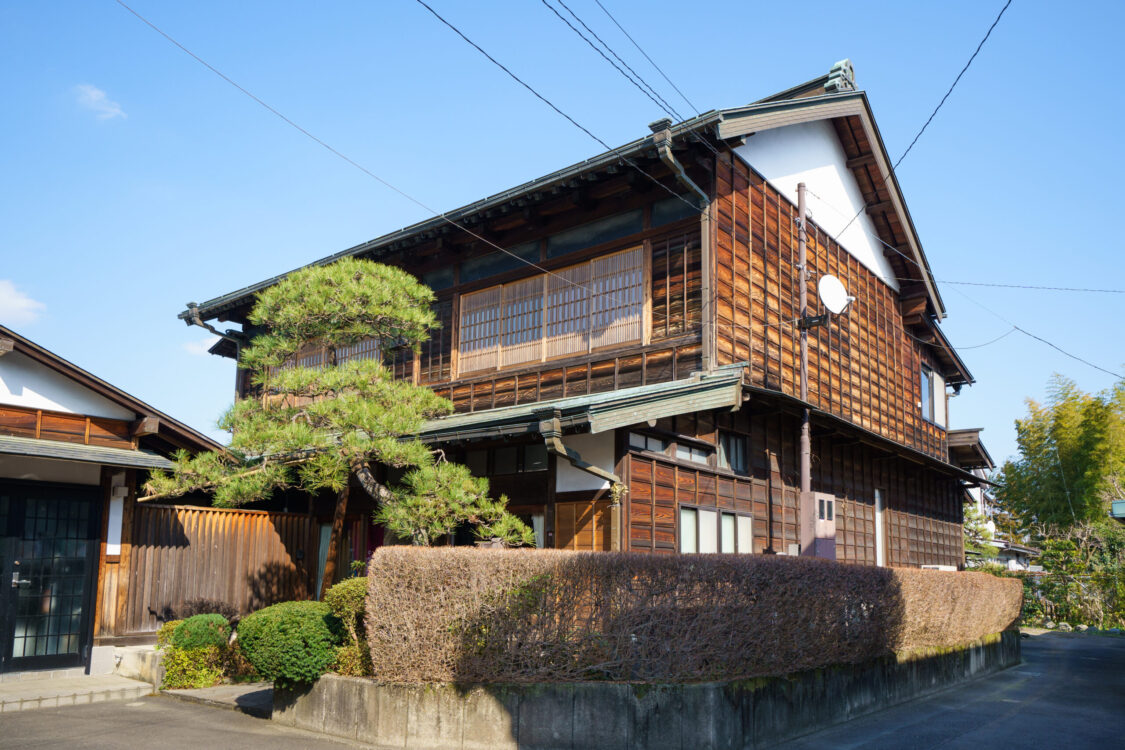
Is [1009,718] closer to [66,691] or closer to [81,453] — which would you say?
[66,691]

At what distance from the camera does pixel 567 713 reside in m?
7.88

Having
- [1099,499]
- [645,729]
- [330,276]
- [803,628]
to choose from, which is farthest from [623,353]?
[1099,499]

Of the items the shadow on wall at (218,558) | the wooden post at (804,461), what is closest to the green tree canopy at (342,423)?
the shadow on wall at (218,558)

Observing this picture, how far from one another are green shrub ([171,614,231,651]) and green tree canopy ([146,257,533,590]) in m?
1.57

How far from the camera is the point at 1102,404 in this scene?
3172 cm

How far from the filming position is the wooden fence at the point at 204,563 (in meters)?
12.5

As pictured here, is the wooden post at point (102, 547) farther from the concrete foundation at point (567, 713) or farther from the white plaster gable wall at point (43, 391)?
the concrete foundation at point (567, 713)

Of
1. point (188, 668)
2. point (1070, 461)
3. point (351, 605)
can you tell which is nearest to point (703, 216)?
point (351, 605)

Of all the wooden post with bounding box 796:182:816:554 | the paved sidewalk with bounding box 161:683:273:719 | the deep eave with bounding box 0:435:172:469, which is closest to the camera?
the paved sidewalk with bounding box 161:683:273:719

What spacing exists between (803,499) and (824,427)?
2.20 metres

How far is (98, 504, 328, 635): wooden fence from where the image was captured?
41.1 feet

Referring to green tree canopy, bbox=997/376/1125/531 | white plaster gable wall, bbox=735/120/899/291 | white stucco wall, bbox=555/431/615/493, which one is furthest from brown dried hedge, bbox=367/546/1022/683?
green tree canopy, bbox=997/376/1125/531

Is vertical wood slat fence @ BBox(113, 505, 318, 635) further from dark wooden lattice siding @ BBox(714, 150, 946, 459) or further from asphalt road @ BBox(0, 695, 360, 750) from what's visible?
dark wooden lattice siding @ BBox(714, 150, 946, 459)

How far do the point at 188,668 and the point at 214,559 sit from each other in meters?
2.58
